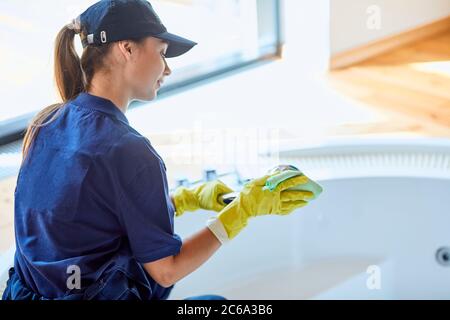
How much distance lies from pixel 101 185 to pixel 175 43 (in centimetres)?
25

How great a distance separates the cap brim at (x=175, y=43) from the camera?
0.86 meters

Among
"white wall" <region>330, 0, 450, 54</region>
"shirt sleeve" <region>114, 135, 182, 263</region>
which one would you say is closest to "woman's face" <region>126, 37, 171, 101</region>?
"shirt sleeve" <region>114, 135, 182, 263</region>

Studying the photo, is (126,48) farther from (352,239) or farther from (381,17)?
(381,17)

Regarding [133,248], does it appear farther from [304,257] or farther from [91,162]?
[304,257]

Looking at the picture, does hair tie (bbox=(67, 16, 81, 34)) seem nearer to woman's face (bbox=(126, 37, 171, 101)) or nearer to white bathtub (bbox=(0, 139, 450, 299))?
woman's face (bbox=(126, 37, 171, 101))

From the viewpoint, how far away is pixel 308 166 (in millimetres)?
1347

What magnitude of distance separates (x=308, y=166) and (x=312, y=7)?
0.83 metres

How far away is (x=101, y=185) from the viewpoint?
80 cm

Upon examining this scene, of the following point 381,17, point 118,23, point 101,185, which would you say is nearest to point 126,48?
point 118,23

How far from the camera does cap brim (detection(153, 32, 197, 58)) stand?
0.86 m

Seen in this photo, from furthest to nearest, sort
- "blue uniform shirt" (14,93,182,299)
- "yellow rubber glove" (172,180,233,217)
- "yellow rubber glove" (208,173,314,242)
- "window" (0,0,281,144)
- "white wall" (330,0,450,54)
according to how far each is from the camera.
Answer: "white wall" (330,0,450,54), "window" (0,0,281,144), "yellow rubber glove" (172,180,233,217), "yellow rubber glove" (208,173,314,242), "blue uniform shirt" (14,93,182,299)

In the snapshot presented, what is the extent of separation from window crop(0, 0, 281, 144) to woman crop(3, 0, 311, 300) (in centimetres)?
45

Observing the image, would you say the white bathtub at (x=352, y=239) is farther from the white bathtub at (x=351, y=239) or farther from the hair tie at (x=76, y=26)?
the hair tie at (x=76, y=26)

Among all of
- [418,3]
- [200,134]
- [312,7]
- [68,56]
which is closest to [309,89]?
[312,7]
